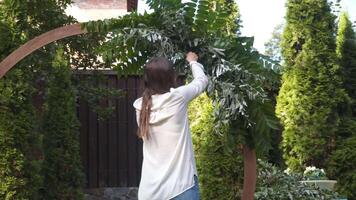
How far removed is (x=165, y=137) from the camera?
279cm

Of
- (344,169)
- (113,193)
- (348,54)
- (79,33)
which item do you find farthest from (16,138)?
(348,54)

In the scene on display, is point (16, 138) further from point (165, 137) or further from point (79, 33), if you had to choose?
point (165, 137)

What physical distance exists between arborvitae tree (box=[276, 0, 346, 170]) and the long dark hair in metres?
6.02

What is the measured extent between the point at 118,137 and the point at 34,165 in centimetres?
382

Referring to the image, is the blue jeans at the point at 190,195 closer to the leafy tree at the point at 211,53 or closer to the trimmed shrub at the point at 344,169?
the leafy tree at the point at 211,53

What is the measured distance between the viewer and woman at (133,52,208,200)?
2740mm

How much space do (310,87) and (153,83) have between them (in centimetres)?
619

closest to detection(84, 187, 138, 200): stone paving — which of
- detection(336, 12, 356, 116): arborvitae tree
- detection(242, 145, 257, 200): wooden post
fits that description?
detection(336, 12, 356, 116): arborvitae tree

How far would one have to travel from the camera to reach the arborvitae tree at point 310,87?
8.55 m

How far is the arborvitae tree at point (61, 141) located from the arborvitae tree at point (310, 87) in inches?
131

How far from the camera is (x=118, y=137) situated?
33.1ft

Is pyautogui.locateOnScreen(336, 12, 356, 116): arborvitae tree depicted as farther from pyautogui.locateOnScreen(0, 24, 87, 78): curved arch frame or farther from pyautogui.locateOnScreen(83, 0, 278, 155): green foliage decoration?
pyautogui.locateOnScreen(0, 24, 87, 78): curved arch frame

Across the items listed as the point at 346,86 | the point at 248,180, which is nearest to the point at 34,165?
the point at 248,180

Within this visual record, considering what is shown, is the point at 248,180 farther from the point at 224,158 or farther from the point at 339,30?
the point at 339,30
